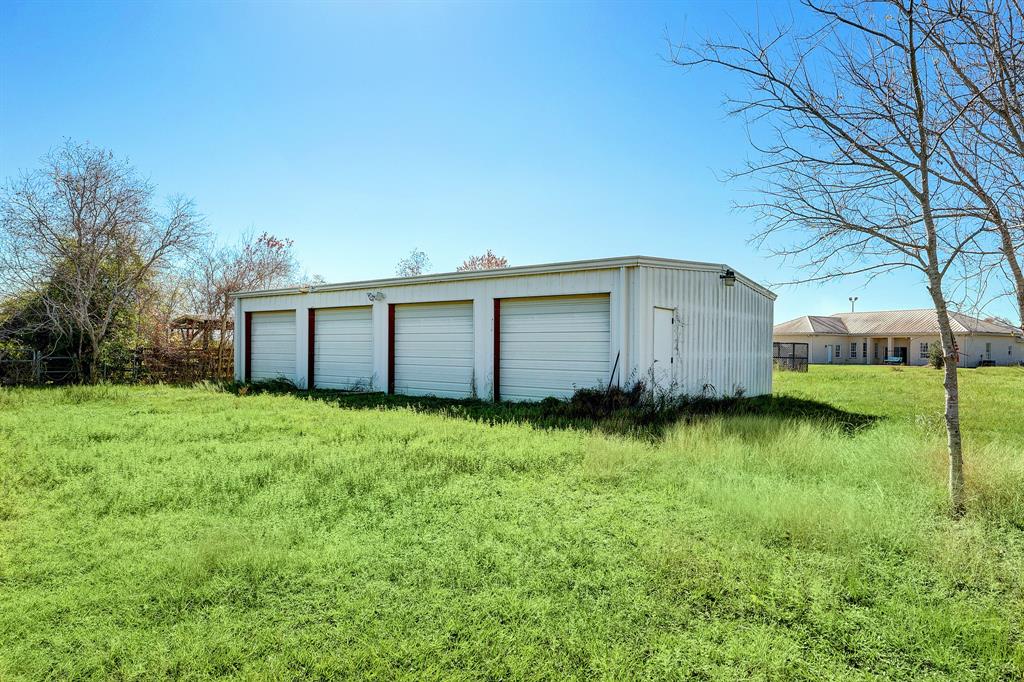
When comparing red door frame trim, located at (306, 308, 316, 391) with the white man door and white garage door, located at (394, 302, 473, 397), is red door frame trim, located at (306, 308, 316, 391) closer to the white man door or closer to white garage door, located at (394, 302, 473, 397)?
white garage door, located at (394, 302, 473, 397)

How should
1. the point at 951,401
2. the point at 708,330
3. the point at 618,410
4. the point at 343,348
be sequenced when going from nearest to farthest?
the point at 951,401
the point at 618,410
the point at 708,330
the point at 343,348

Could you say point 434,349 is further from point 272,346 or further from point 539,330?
point 272,346

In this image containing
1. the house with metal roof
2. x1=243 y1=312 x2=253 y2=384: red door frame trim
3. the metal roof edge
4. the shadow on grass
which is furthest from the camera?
the house with metal roof

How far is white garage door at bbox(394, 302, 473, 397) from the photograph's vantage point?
1354 cm

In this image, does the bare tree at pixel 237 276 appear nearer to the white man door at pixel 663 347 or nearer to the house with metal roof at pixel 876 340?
the white man door at pixel 663 347

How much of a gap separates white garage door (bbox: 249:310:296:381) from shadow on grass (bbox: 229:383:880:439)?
5.77 metres

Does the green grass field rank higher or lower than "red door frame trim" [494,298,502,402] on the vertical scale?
lower

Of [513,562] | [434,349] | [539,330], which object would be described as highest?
[539,330]

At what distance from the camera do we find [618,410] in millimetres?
9539

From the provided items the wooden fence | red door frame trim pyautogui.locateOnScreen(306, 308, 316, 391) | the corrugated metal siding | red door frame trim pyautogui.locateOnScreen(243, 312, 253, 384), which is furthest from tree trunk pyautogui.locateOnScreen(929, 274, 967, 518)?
the wooden fence

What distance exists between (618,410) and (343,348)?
31.7ft

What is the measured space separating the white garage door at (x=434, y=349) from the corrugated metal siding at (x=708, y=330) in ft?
15.0

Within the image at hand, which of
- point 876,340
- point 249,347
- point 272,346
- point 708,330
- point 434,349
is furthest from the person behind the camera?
point 876,340

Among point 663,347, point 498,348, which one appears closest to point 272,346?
point 498,348
